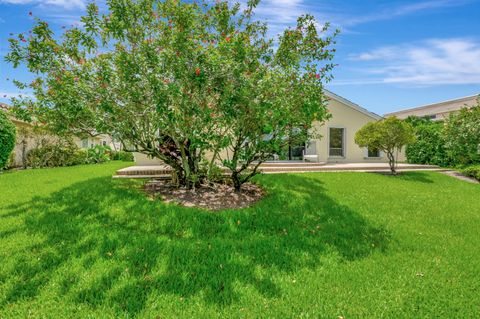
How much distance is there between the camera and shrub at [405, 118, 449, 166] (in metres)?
18.6

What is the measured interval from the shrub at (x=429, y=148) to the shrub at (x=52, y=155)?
24111 mm

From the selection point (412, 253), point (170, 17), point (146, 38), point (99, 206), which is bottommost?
point (412, 253)

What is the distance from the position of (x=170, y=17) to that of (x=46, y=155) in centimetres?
1557

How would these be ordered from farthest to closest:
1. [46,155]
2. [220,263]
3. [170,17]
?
[46,155] → [170,17] → [220,263]

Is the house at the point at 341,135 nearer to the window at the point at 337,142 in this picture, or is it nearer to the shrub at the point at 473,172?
the window at the point at 337,142

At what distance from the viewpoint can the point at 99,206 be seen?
6.51 meters

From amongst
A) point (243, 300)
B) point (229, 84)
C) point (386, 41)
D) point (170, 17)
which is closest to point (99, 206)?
point (229, 84)

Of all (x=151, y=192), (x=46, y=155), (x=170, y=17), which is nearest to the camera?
(x=170, y=17)

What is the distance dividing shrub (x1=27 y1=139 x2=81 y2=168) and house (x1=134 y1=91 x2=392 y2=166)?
50.3 feet

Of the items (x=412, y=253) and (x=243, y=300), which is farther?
(x=412, y=253)

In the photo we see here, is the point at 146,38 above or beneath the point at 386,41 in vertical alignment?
beneath

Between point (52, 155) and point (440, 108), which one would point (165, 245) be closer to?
point (52, 155)

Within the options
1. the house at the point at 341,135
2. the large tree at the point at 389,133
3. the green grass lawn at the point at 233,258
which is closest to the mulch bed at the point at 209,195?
the green grass lawn at the point at 233,258

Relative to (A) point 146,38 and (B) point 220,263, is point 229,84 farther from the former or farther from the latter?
(B) point 220,263
